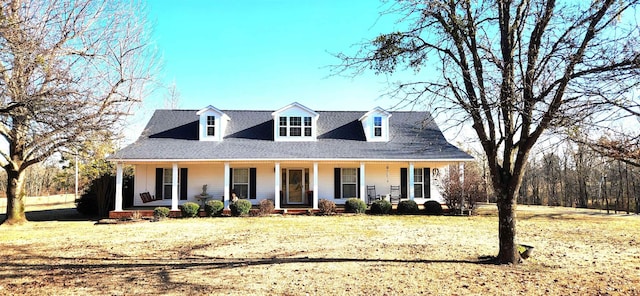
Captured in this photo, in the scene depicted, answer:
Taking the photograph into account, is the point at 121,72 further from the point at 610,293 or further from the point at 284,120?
the point at 610,293

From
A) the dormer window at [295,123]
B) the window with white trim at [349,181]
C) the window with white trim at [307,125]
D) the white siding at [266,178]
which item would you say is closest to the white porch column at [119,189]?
the white siding at [266,178]

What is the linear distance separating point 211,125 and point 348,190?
313 inches

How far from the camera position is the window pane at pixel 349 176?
67.5 ft

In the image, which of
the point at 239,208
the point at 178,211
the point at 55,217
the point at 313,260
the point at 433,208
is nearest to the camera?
the point at 313,260

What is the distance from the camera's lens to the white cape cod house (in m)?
19.2

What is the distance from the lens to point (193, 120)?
70.4 ft

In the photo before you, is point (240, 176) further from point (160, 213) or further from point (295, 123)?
point (160, 213)

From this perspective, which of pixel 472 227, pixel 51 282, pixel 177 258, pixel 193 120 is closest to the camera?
pixel 51 282

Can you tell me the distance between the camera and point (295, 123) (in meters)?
20.5

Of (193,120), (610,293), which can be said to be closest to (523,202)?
(193,120)

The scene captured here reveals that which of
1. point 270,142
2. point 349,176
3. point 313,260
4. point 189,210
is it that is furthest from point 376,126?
point 313,260

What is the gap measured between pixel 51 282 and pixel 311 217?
11.2 m

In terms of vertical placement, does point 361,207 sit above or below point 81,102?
below

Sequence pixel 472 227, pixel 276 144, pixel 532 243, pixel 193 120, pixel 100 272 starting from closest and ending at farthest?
pixel 100 272, pixel 532 243, pixel 472 227, pixel 276 144, pixel 193 120
